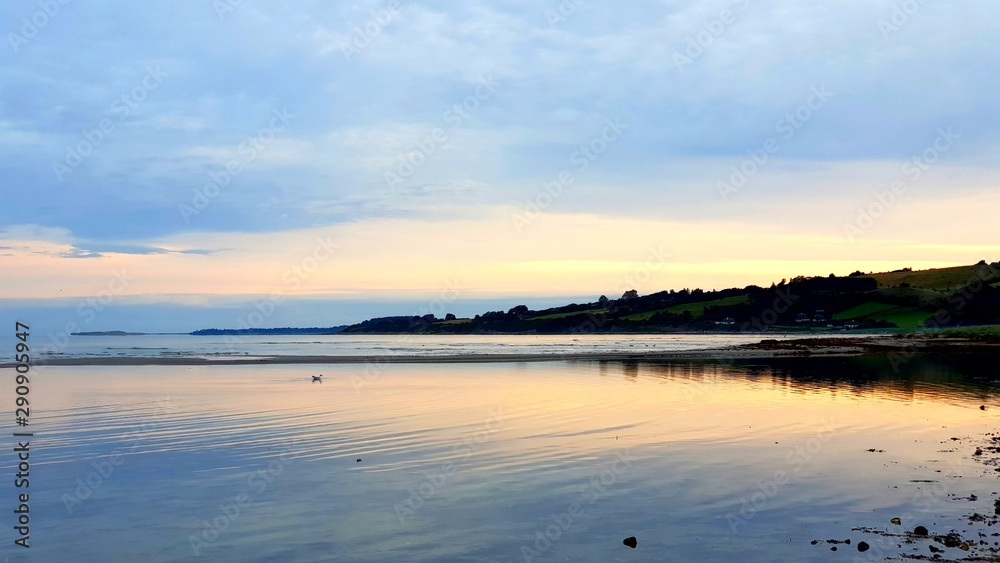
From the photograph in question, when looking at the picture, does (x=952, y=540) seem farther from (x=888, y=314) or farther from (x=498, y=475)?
(x=888, y=314)

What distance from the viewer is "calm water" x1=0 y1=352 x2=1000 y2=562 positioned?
14141 millimetres

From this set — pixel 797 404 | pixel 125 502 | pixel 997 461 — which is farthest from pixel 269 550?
pixel 797 404

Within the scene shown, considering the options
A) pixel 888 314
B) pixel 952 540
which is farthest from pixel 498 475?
pixel 888 314

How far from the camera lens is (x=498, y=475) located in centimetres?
1983

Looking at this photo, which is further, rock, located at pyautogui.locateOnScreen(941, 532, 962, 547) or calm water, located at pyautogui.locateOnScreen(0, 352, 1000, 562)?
calm water, located at pyautogui.locateOnScreen(0, 352, 1000, 562)

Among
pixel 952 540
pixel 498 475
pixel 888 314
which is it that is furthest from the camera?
pixel 888 314

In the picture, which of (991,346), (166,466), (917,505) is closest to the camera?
(917,505)

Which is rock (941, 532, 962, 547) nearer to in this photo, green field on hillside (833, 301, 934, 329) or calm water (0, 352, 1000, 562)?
calm water (0, 352, 1000, 562)

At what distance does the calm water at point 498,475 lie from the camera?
1414 cm

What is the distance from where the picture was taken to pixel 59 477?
19812 millimetres

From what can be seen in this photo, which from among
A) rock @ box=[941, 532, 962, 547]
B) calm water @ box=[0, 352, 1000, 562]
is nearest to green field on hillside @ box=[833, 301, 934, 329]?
calm water @ box=[0, 352, 1000, 562]

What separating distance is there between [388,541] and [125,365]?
72132 mm

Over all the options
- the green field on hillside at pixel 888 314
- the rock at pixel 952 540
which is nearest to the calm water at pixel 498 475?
the rock at pixel 952 540

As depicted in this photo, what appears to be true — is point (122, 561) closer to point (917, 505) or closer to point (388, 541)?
point (388, 541)
